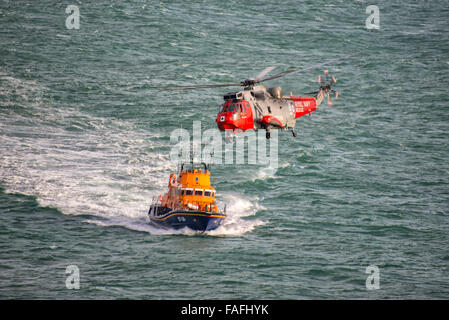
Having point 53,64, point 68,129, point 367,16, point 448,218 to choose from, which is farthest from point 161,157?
point 367,16

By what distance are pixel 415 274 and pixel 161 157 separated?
31967 mm

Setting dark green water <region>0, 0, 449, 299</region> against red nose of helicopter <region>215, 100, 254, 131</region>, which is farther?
dark green water <region>0, 0, 449, 299</region>

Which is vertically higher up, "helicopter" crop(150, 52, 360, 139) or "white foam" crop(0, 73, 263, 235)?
"helicopter" crop(150, 52, 360, 139)

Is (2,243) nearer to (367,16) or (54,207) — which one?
(54,207)

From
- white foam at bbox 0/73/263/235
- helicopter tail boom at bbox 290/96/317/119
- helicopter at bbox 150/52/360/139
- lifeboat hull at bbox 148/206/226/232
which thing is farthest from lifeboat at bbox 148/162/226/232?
helicopter tail boom at bbox 290/96/317/119

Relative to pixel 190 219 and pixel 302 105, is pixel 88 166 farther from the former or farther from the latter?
pixel 302 105

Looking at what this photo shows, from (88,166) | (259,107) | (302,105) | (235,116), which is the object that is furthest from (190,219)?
(88,166)

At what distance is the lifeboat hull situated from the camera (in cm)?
5075

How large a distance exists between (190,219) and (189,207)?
1.11 metres

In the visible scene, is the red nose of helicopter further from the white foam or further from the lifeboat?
the white foam

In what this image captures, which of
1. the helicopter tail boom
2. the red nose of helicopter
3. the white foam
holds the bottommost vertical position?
the white foam

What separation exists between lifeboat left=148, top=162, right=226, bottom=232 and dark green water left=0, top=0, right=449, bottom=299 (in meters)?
1.22

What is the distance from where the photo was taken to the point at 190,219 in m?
51.0

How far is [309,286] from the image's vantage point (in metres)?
43.1
